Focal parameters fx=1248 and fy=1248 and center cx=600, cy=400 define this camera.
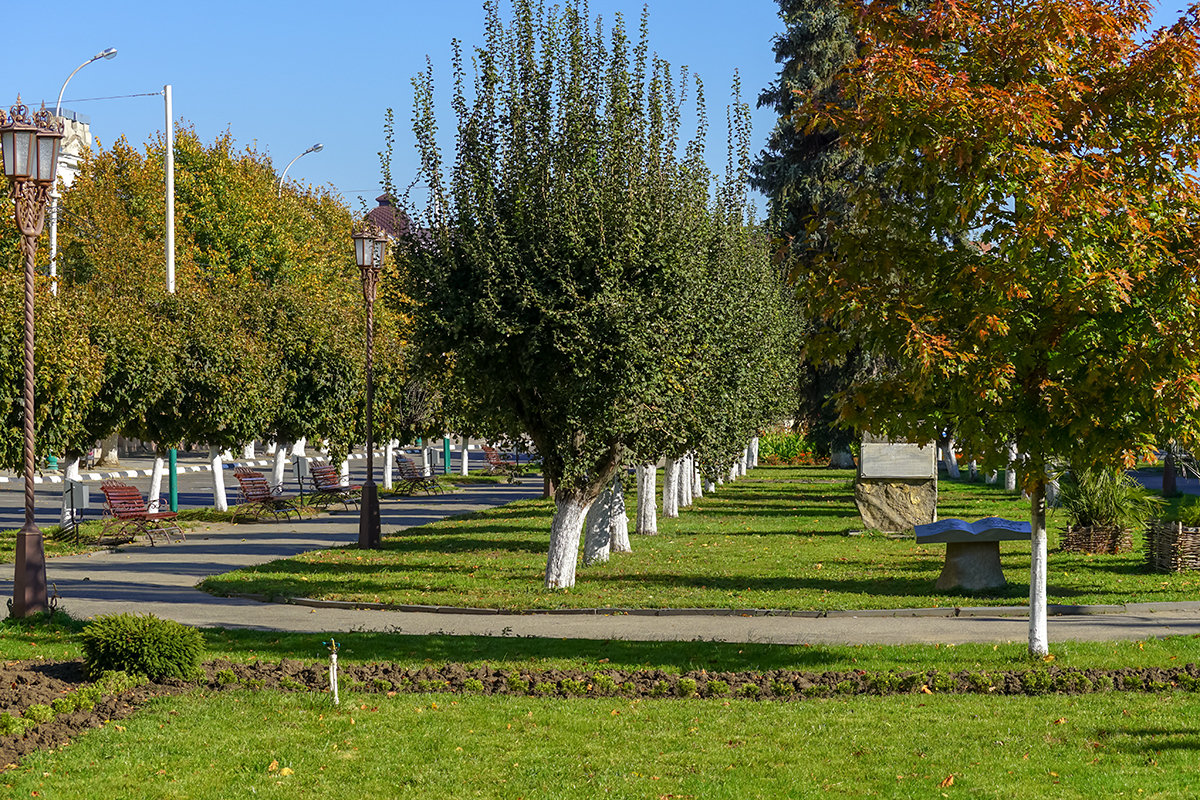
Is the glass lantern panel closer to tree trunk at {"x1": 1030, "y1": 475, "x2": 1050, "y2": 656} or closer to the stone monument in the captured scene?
tree trunk at {"x1": 1030, "y1": 475, "x2": 1050, "y2": 656}

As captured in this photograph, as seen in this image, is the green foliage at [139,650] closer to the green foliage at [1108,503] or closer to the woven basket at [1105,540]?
the green foliage at [1108,503]

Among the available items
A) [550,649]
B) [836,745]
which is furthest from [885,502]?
[836,745]

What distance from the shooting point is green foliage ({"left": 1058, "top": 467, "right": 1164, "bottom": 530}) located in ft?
63.1

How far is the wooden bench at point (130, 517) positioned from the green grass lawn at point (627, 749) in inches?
565

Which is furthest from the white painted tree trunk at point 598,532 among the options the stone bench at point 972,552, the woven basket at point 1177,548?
the woven basket at point 1177,548

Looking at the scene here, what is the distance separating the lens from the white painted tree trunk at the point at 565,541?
1614cm

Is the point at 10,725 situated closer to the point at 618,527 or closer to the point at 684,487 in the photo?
the point at 618,527

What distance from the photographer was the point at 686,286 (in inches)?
615

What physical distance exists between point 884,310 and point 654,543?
42.3 ft

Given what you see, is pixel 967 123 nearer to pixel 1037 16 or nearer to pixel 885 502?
pixel 1037 16

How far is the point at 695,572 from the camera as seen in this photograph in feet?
58.4

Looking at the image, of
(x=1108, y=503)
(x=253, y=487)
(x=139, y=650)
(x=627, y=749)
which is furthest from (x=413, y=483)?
(x=627, y=749)

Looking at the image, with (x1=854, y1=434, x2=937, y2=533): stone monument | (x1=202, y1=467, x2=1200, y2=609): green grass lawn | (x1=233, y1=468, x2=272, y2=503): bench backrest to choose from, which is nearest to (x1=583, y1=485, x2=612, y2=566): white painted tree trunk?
(x1=202, y1=467, x2=1200, y2=609): green grass lawn

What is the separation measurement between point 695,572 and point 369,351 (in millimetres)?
8211
